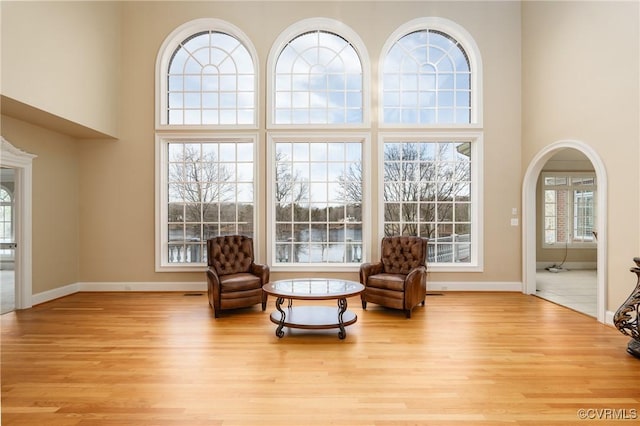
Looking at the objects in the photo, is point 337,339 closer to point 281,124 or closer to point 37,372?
point 37,372

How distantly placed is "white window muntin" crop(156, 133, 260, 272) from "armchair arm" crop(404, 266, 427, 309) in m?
2.69

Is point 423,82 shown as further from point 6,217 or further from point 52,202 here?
point 6,217

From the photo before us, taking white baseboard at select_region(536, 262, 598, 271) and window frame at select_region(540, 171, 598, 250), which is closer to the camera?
white baseboard at select_region(536, 262, 598, 271)

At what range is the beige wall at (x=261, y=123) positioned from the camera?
5.95 meters

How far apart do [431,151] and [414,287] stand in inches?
108

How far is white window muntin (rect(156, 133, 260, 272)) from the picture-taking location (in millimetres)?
5965

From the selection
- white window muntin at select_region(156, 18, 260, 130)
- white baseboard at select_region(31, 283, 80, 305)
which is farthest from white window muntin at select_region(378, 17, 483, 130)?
white baseboard at select_region(31, 283, 80, 305)

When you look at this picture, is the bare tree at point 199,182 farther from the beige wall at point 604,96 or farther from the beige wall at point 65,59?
the beige wall at point 604,96

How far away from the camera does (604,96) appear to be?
13.8 ft

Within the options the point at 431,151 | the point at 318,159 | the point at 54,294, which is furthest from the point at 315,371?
the point at 54,294

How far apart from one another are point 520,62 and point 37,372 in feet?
25.6

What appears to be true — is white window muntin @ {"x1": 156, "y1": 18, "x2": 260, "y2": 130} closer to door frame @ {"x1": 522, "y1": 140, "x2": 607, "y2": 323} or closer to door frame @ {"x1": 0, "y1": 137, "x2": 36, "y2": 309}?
door frame @ {"x1": 0, "y1": 137, "x2": 36, "y2": 309}

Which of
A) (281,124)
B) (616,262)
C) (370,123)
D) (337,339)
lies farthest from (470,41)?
(337,339)

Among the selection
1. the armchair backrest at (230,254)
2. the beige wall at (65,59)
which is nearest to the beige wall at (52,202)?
the beige wall at (65,59)
